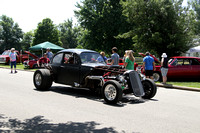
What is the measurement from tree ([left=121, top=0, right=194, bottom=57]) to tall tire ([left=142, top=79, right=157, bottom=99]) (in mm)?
13665

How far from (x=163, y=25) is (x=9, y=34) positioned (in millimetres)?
72480

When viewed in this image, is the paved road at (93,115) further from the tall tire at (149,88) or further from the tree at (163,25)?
the tree at (163,25)

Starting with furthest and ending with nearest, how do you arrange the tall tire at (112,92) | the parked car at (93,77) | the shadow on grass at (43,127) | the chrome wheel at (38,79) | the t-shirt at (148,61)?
the t-shirt at (148,61)
the chrome wheel at (38,79)
the parked car at (93,77)
the tall tire at (112,92)
the shadow on grass at (43,127)

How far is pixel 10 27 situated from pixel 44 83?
8242 cm

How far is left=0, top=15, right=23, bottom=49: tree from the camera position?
264 feet

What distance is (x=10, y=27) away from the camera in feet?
273

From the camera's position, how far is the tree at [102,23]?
32812 millimetres

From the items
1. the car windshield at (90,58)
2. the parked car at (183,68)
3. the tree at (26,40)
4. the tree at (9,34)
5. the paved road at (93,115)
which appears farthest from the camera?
the tree at (26,40)

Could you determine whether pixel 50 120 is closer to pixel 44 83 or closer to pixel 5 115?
pixel 5 115

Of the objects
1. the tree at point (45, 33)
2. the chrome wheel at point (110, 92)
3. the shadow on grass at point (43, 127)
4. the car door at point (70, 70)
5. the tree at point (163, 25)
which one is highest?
the tree at point (45, 33)

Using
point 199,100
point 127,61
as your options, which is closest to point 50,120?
point 127,61

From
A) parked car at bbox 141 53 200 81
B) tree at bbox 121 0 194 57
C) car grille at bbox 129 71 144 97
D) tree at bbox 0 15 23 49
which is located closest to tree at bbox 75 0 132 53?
tree at bbox 121 0 194 57

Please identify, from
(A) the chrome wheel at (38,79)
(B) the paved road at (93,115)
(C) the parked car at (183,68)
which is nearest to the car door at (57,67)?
(A) the chrome wheel at (38,79)

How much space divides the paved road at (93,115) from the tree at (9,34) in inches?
3136
